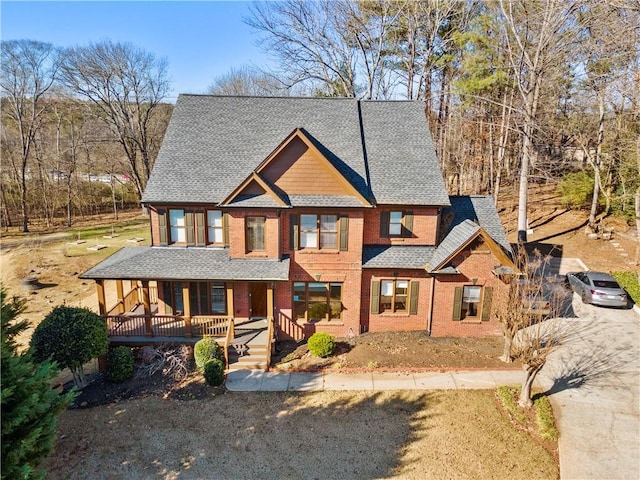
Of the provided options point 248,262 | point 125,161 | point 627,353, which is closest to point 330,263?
point 248,262

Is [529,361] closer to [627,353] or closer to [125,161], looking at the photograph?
[627,353]

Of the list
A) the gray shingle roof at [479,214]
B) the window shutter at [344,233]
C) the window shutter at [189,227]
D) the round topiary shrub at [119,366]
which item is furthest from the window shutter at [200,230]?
the gray shingle roof at [479,214]

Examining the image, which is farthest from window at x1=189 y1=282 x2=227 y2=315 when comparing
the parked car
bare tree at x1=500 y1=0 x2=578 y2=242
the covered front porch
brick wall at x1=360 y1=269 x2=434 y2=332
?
the parked car

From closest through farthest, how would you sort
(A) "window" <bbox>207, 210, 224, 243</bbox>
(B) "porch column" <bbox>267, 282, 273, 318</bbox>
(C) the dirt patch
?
(C) the dirt patch
(B) "porch column" <bbox>267, 282, 273, 318</bbox>
(A) "window" <bbox>207, 210, 224, 243</bbox>

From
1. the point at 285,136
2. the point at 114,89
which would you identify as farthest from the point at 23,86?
the point at 285,136

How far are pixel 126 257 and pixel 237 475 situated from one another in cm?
1111

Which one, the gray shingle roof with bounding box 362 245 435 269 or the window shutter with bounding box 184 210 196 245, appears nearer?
the gray shingle roof with bounding box 362 245 435 269

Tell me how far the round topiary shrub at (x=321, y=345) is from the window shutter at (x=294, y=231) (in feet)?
13.1

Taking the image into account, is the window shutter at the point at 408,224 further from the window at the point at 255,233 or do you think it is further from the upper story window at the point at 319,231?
the window at the point at 255,233

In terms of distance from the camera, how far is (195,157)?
1856cm

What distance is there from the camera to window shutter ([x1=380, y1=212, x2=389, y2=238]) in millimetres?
17875

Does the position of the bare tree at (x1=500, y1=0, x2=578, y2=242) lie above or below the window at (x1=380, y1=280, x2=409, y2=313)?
above

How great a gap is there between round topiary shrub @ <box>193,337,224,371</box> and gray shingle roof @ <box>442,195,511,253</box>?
1149 centimetres

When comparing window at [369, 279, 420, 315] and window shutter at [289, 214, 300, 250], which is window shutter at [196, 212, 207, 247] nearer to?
window shutter at [289, 214, 300, 250]
